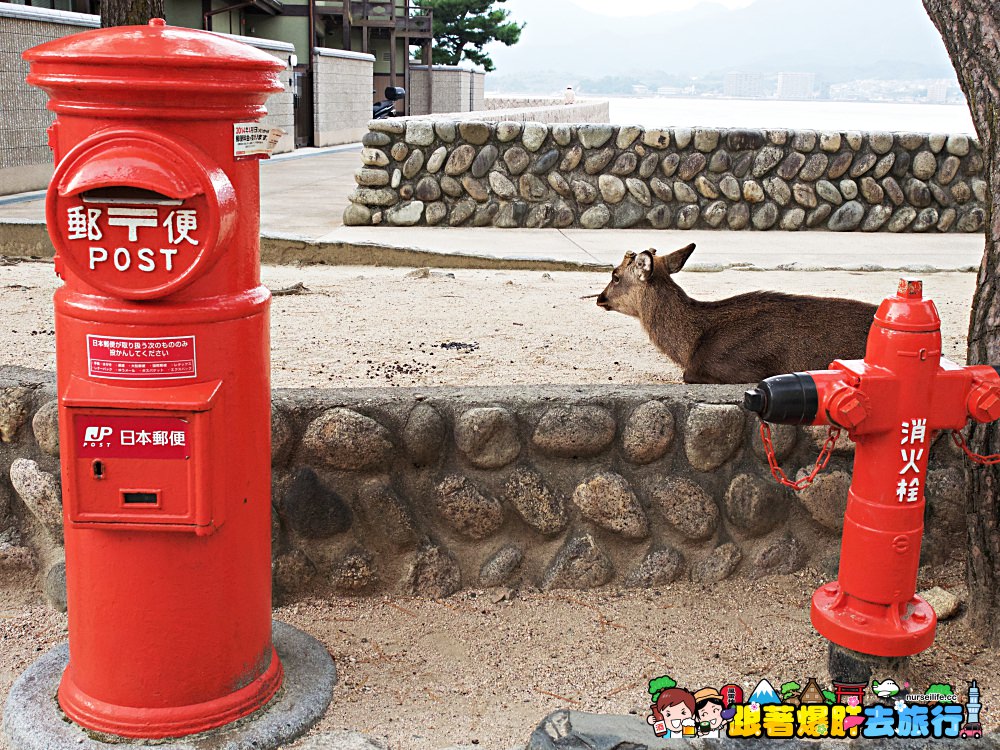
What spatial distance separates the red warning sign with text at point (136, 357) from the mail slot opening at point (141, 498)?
275 millimetres

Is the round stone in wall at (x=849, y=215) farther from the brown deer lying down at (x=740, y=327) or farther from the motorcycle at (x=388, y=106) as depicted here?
the motorcycle at (x=388, y=106)

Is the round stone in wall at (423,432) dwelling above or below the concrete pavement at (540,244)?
above

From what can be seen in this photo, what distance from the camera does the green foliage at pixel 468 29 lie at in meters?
41.2

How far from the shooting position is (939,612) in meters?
3.55

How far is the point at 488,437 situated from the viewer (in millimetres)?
3631

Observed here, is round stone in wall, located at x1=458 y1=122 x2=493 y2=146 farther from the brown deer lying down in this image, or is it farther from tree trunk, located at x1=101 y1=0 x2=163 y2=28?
the brown deer lying down

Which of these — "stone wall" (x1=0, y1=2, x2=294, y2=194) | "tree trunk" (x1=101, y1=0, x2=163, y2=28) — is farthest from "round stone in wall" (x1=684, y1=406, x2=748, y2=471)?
"stone wall" (x1=0, y1=2, x2=294, y2=194)

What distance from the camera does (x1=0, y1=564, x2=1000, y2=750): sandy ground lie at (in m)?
3.06

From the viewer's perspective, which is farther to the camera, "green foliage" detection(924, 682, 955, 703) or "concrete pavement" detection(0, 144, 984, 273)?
"concrete pavement" detection(0, 144, 984, 273)

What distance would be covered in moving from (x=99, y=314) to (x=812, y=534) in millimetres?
2531

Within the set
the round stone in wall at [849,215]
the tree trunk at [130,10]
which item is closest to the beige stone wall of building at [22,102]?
the tree trunk at [130,10]

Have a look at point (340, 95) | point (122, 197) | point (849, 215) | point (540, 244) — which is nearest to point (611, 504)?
point (122, 197)

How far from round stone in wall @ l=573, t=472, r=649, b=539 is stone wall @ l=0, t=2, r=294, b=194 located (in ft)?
27.9

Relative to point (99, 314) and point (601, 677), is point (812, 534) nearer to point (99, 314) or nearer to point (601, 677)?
point (601, 677)
